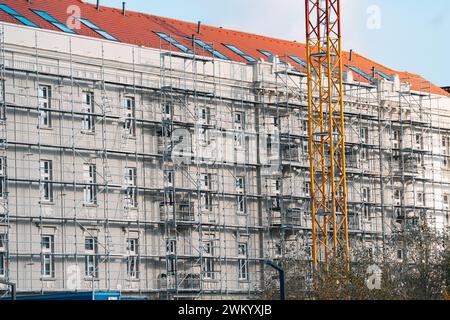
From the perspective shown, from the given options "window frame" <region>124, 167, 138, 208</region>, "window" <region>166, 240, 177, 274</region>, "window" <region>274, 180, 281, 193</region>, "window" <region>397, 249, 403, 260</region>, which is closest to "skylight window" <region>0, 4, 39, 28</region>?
"window frame" <region>124, 167, 138, 208</region>

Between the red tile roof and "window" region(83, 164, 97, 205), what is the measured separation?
25.1 feet

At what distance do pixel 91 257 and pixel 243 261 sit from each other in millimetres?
12641

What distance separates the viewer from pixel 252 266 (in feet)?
257

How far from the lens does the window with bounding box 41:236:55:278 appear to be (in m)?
65.9

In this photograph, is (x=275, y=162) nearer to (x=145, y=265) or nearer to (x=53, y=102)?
(x=145, y=265)

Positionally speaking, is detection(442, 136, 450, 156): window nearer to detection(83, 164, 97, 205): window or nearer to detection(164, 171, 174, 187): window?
detection(164, 171, 174, 187): window

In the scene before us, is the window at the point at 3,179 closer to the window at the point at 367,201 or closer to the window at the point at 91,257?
the window at the point at 91,257

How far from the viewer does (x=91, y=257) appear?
6844cm

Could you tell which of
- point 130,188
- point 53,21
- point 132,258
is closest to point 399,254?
point 132,258

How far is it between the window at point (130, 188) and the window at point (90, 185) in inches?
88.9

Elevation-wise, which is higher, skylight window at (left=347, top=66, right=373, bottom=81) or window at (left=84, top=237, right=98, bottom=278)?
skylight window at (left=347, top=66, right=373, bottom=81)

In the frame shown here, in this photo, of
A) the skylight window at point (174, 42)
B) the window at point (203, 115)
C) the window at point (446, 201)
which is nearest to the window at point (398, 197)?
the window at point (446, 201)
